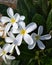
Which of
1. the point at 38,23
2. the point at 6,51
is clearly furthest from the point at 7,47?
the point at 38,23

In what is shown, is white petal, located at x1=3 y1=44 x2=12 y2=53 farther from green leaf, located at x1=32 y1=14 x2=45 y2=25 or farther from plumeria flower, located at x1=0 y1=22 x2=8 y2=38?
green leaf, located at x1=32 y1=14 x2=45 y2=25

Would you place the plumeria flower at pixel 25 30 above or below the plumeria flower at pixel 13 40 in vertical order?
above

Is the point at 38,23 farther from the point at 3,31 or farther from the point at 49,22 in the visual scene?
the point at 3,31

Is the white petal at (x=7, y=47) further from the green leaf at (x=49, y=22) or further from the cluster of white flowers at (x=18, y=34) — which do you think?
the green leaf at (x=49, y=22)

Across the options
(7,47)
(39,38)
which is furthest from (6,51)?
(39,38)

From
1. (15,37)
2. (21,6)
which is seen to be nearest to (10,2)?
(21,6)

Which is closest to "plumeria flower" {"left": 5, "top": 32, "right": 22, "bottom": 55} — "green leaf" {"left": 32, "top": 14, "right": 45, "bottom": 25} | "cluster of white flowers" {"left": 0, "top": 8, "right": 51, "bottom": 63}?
"cluster of white flowers" {"left": 0, "top": 8, "right": 51, "bottom": 63}

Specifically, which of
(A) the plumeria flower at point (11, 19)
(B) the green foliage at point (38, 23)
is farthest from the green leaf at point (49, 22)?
(A) the plumeria flower at point (11, 19)

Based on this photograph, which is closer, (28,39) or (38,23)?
(28,39)

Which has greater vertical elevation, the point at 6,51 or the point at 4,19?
the point at 4,19

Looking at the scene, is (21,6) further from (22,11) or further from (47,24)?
(47,24)
